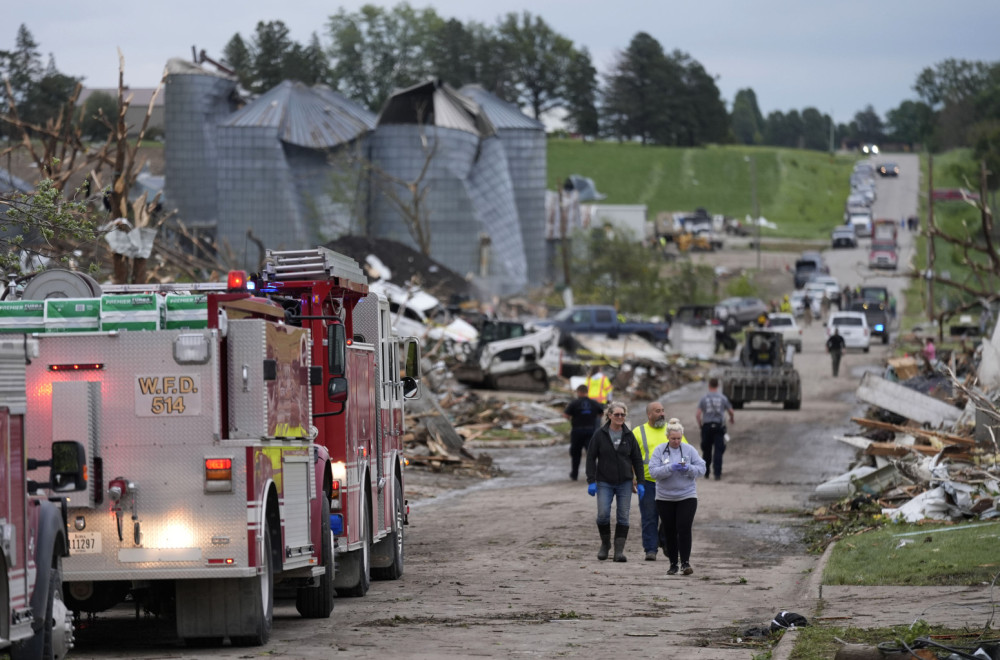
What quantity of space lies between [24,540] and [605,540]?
929cm

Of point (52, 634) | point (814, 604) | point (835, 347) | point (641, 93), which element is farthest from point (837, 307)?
point (641, 93)

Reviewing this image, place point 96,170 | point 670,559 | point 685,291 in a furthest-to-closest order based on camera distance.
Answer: point 685,291, point 96,170, point 670,559

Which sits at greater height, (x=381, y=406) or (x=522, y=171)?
(x=522, y=171)

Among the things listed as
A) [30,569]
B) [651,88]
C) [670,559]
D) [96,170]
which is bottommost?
[670,559]

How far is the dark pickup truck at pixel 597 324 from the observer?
56062mm

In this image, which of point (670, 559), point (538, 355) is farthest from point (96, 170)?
point (538, 355)

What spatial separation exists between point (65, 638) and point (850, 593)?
283 inches

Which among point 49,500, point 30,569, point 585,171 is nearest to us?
point 30,569

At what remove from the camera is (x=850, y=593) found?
43.7ft

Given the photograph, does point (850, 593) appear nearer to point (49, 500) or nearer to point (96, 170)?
point (49, 500)

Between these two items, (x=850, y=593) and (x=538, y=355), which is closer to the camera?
(x=850, y=593)

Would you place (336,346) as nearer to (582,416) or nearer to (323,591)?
(323,591)

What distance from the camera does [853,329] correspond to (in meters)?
58.6

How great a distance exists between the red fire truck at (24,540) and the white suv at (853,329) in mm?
51503
